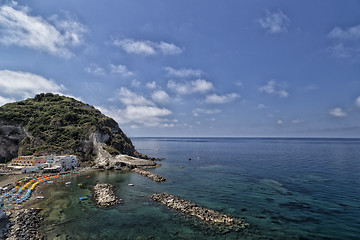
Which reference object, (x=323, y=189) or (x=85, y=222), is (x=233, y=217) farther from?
(x=323, y=189)

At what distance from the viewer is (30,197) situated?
41531 millimetres

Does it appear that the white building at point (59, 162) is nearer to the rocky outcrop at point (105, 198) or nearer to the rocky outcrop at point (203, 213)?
the rocky outcrop at point (105, 198)

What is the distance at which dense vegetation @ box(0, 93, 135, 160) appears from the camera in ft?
294

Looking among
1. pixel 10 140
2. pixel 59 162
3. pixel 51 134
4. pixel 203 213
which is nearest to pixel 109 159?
pixel 59 162

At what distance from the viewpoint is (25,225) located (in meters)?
27.7

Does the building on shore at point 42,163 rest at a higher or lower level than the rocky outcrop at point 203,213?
higher

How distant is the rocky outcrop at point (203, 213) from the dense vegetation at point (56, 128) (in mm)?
64326

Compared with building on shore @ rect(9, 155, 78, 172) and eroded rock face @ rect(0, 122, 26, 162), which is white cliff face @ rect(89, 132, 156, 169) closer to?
building on shore @ rect(9, 155, 78, 172)

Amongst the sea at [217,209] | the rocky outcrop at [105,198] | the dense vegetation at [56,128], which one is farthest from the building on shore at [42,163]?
the rocky outcrop at [105,198]

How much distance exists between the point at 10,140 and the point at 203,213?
111 m

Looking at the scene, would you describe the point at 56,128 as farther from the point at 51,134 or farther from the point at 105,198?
the point at 105,198

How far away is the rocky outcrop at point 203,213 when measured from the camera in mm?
28828

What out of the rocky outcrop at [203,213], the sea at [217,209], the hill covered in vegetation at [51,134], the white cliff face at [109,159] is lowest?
the sea at [217,209]

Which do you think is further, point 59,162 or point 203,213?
point 59,162
